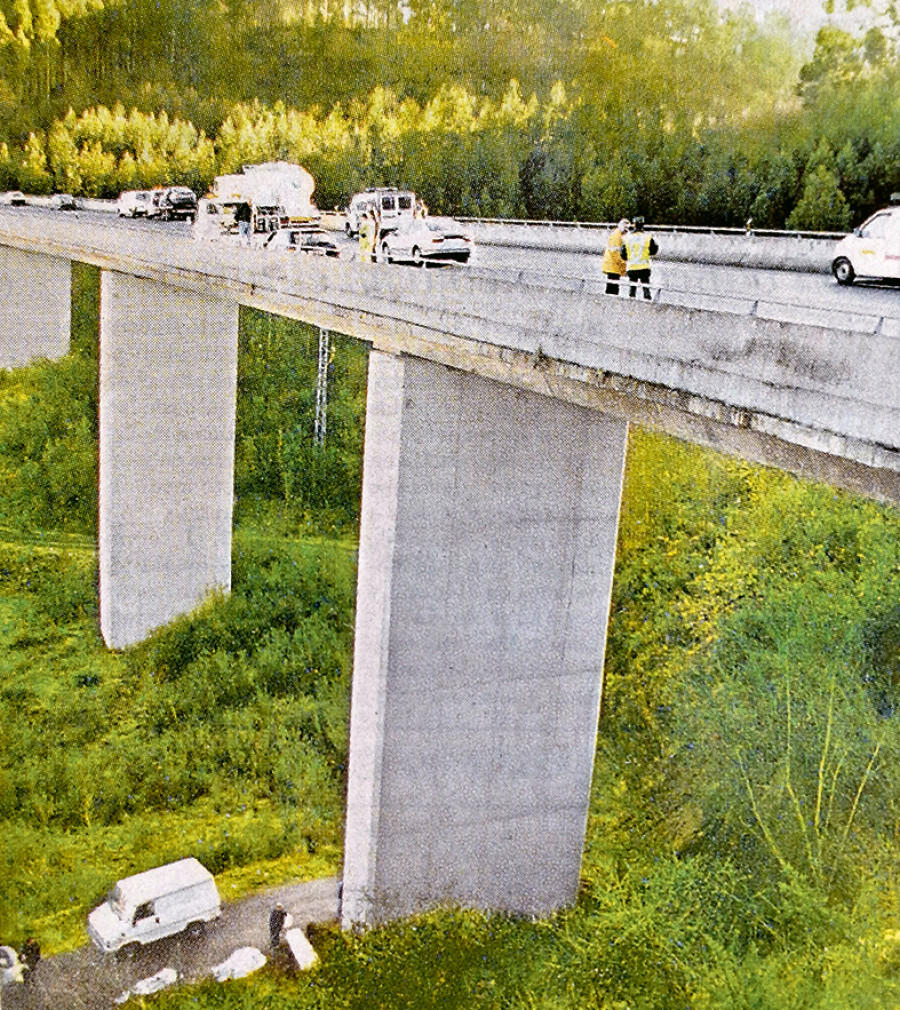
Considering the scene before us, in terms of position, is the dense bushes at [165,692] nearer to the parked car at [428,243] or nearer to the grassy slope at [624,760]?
the grassy slope at [624,760]

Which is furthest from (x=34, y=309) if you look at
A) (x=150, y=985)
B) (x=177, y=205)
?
(x=150, y=985)

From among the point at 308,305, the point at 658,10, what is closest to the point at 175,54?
the point at 658,10

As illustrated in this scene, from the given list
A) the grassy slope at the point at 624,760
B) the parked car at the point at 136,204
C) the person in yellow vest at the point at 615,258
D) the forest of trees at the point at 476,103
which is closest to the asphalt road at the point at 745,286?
the person in yellow vest at the point at 615,258

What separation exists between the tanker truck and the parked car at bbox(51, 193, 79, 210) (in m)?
12.2

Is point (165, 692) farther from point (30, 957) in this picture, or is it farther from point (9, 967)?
point (9, 967)

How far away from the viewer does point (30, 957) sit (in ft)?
38.4

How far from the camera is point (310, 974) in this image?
11.3 metres

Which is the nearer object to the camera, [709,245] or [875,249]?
[875,249]

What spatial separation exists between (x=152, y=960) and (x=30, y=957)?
1.19m

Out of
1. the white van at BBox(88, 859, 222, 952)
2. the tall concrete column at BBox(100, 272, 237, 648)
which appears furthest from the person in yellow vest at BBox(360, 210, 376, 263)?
the white van at BBox(88, 859, 222, 952)

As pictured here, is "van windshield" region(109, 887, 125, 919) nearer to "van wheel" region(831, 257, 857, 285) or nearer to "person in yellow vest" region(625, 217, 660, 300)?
"person in yellow vest" region(625, 217, 660, 300)

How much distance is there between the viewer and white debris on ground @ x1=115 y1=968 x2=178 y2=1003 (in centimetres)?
1124

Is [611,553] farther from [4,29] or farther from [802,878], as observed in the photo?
[4,29]

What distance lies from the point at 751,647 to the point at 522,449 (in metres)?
7.08
